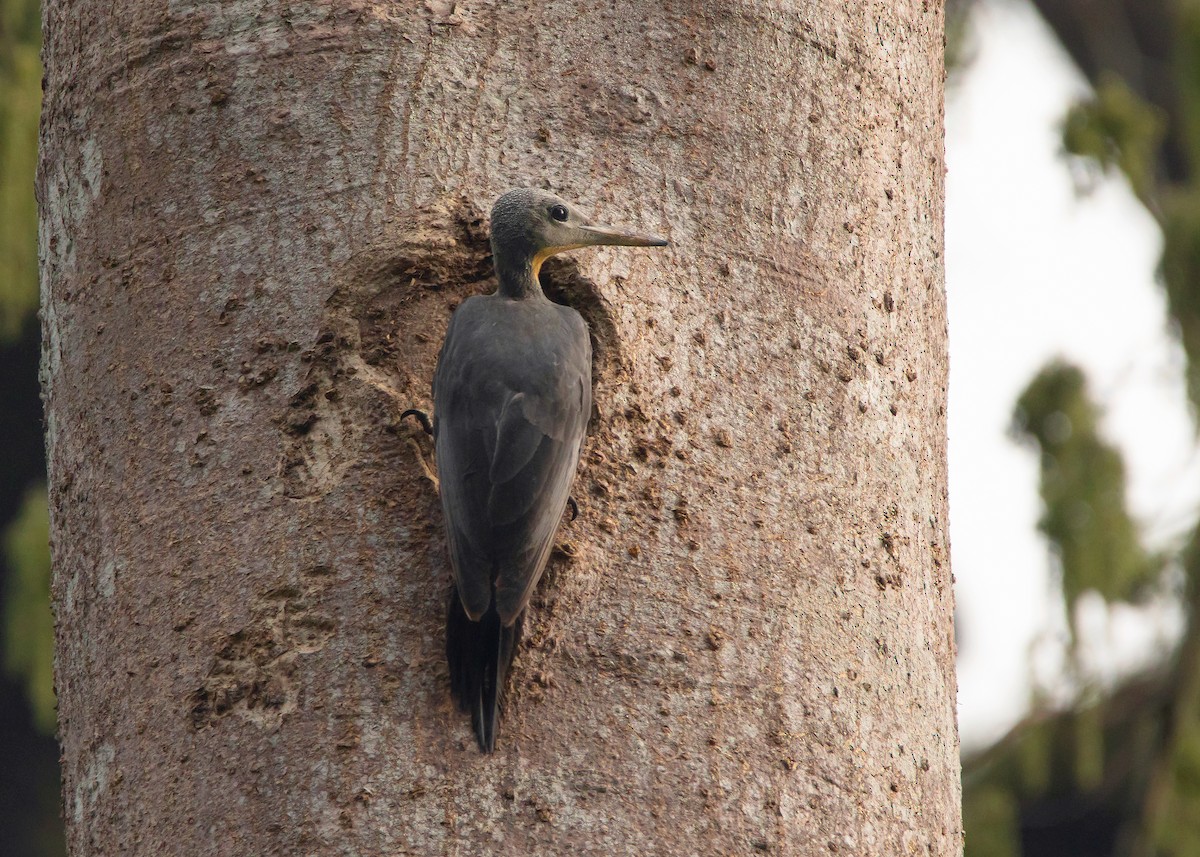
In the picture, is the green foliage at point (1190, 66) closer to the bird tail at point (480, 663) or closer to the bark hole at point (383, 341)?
the bark hole at point (383, 341)

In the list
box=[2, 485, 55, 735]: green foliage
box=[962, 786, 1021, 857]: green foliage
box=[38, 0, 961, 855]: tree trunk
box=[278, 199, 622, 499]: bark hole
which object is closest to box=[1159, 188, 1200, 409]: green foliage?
box=[962, 786, 1021, 857]: green foliage

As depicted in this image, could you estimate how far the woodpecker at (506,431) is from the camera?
2250 mm

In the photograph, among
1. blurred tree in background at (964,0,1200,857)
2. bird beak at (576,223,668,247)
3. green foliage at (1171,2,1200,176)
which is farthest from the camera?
green foliage at (1171,2,1200,176)

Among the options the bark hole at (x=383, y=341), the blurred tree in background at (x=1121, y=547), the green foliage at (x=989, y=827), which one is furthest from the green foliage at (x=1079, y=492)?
the bark hole at (x=383, y=341)

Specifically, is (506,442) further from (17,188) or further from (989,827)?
(989,827)

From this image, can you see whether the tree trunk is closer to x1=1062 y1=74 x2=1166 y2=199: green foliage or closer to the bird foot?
the bird foot

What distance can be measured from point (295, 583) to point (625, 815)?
58 centimetres

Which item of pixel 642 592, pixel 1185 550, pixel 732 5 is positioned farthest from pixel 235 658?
pixel 1185 550

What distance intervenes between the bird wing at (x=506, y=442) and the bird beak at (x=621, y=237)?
0.46 feet

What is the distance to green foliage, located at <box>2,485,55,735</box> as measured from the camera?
4988mm

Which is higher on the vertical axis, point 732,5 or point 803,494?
point 732,5

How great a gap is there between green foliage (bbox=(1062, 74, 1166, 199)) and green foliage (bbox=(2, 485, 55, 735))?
3.64 m

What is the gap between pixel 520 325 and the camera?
257cm

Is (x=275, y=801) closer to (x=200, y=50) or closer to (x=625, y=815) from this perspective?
(x=625, y=815)
